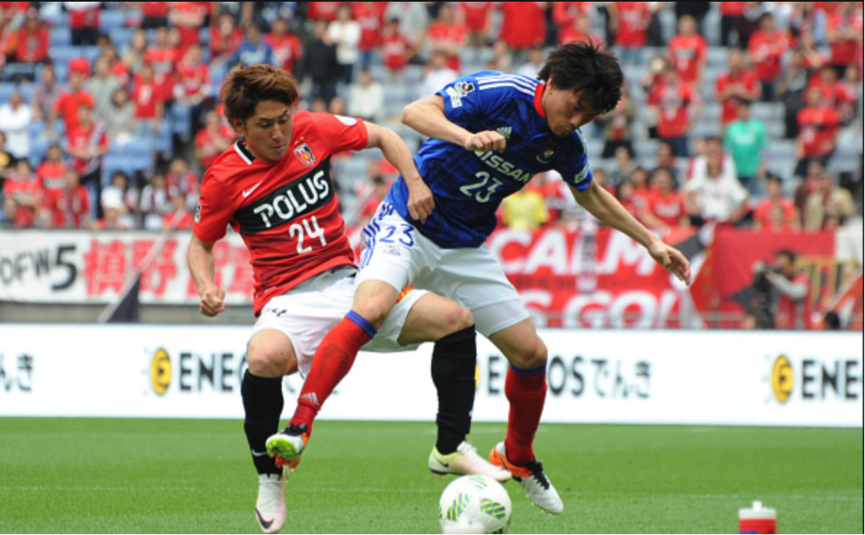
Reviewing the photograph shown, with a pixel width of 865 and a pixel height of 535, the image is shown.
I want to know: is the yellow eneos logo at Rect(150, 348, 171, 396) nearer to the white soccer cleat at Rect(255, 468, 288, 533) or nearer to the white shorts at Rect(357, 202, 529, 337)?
the white shorts at Rect(357, 202, 529, 337)

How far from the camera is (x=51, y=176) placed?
16.0m

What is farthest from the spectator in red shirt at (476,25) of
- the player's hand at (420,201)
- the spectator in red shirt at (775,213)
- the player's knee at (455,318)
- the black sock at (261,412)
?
the black sock at (261,412)

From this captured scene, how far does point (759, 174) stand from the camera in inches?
641

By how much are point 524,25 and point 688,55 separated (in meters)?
2.38

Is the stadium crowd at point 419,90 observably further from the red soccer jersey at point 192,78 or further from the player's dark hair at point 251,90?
the player's dark hair at point 251,90

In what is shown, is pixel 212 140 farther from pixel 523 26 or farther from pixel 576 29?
pixel 576 29

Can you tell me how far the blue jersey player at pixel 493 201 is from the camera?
18.2ft

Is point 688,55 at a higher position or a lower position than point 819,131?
higher

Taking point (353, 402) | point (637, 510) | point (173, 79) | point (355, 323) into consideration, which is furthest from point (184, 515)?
point (173, 79)

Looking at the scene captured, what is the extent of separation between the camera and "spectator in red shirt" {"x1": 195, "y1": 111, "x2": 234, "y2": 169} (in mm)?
16547

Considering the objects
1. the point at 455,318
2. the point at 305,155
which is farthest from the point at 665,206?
the point at 305,155

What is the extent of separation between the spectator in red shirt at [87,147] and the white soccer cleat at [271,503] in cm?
1145

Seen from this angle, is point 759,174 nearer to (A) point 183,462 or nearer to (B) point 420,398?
(B) point 420,398

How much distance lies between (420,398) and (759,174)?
627 centimetres
